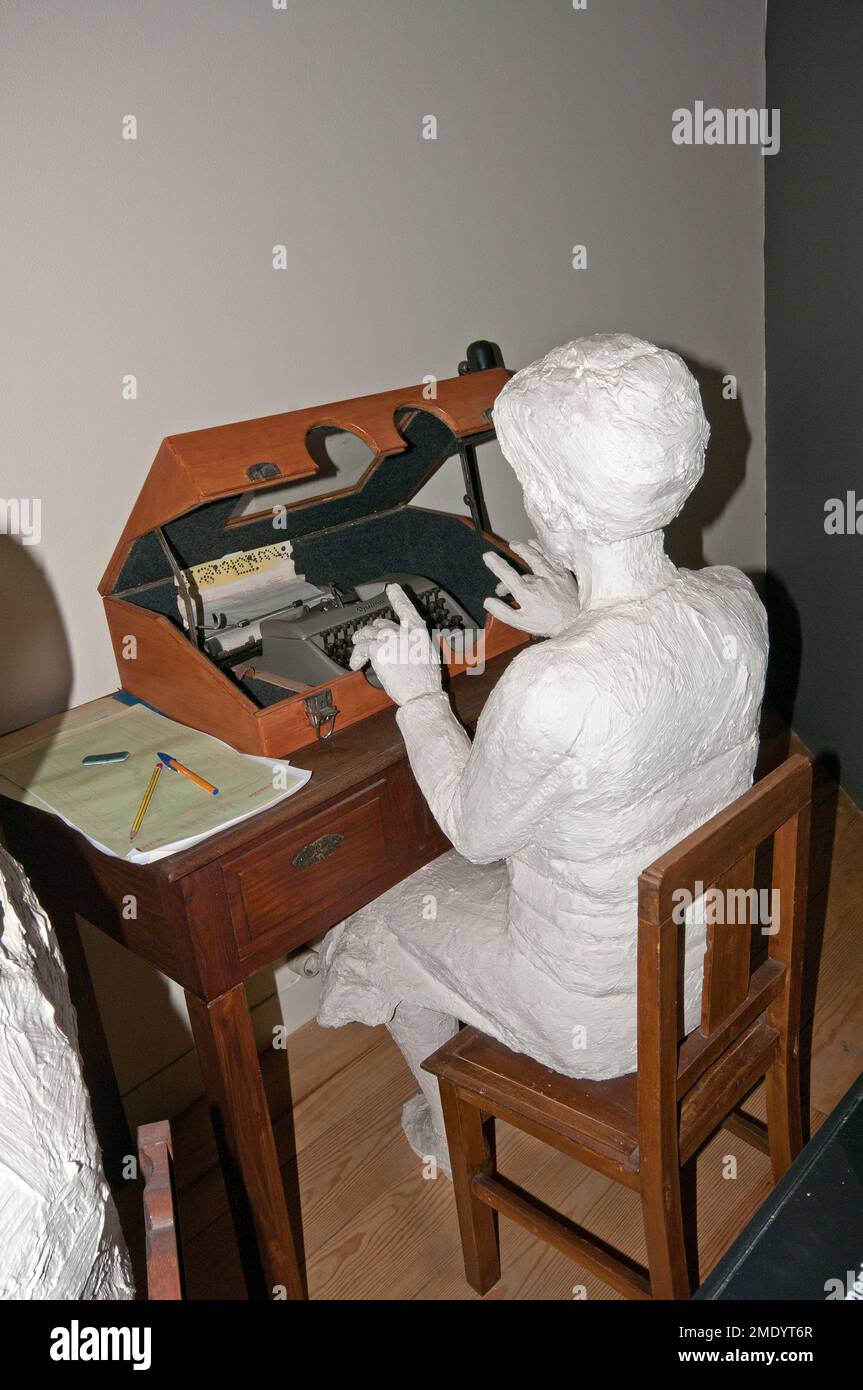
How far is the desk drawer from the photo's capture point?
1.40 m

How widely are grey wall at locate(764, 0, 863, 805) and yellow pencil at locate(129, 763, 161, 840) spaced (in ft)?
6.02

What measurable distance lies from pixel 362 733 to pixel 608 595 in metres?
0.48

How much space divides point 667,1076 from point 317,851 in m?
0.55

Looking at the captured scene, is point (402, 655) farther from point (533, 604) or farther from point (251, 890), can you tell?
point (251, 890)

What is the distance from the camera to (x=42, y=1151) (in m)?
0.60

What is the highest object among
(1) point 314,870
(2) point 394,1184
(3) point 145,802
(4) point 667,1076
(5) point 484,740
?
(5) point 484,740

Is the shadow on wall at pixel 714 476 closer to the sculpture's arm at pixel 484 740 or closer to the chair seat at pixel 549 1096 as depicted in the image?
the sculpture's arm at pixel 484 740

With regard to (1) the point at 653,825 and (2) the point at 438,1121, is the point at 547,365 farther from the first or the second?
(2) the point at 438,1121

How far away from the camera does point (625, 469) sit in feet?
3.76

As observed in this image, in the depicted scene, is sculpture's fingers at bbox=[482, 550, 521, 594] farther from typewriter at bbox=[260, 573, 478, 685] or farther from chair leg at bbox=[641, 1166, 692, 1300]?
chair leg at bbox=[641, 1166, 692, 1300]

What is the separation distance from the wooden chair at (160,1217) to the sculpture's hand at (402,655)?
0.73 meters

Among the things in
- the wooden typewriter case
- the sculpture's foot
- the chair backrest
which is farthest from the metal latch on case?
the sculpture's foot

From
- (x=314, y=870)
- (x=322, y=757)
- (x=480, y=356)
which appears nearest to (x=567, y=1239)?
(x=314, y=870)

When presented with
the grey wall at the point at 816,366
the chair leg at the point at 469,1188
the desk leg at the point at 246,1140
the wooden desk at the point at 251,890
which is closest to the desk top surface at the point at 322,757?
the wooden desk at the point at 251,890
